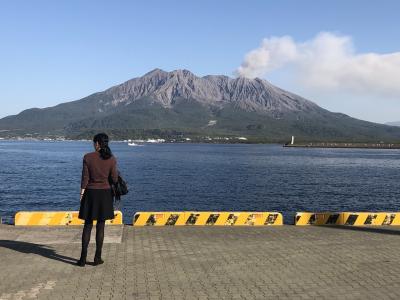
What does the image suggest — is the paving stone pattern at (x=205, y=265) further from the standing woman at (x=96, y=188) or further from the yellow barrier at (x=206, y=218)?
the standing woman at (x=96, y=188)

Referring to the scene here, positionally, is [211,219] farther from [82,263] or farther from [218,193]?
[218,193]

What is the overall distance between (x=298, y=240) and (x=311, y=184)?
56091 mm

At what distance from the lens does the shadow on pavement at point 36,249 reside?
33.3ft

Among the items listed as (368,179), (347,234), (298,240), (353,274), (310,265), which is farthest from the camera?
(368,179)

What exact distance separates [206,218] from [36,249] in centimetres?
574

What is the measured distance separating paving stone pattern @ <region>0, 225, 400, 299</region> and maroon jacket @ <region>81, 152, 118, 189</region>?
5.60 ft

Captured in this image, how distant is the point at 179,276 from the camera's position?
891cm

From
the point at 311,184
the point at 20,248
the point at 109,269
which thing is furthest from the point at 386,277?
the point at 311,184

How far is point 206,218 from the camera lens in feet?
49.4

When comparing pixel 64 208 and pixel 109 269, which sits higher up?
pixel 109 269

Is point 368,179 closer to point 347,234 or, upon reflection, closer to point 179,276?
point 347,234

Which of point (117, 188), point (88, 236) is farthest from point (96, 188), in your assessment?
point (88, 236)

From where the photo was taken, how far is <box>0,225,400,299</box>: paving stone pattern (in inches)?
316

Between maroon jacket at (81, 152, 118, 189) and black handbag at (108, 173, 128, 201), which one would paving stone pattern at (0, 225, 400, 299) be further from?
maroon jacket at (81, 152, 118, 189)
